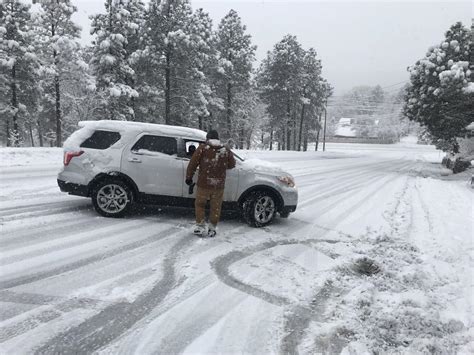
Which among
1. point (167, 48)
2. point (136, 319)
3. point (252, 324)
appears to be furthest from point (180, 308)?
point (167, 48)

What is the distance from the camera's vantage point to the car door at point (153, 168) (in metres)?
7.56

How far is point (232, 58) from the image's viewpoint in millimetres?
39875

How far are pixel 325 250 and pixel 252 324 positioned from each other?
3017 mm

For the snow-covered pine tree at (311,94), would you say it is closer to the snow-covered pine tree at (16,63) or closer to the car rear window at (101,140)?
the snow-covered pine tree at (16,63)

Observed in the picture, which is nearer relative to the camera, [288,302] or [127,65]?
[288,302]

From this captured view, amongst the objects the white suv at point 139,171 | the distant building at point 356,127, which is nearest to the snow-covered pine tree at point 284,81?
the white suv at point 139,171

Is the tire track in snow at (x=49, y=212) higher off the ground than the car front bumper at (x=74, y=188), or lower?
lower

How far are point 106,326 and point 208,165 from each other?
339cm

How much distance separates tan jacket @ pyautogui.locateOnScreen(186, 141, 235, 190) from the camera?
6672 mm

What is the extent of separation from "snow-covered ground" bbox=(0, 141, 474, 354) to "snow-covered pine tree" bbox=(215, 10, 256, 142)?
32.7m

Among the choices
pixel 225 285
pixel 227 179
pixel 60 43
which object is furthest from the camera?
pixel 60 43

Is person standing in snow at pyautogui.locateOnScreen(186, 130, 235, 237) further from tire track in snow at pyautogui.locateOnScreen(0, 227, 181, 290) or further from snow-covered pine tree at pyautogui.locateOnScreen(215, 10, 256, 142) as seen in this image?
snow-covered pine tree at pyautogui.locateOnScreen(215, 10, 256, 142)

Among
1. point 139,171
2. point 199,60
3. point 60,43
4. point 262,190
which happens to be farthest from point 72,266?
point 199,60

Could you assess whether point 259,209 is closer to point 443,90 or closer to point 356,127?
point 443,90
